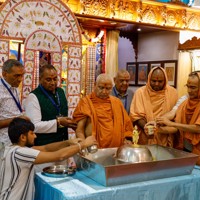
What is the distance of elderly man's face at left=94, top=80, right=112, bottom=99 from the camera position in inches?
117

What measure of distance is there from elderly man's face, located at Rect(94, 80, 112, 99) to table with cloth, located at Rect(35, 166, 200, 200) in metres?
0.94

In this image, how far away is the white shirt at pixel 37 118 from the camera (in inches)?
110

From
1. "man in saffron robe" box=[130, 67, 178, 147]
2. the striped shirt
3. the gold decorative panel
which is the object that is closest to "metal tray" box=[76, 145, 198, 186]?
the striped shirt

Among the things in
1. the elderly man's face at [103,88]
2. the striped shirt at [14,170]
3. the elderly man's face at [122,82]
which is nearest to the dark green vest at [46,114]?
the elderly man's face at [103,88]

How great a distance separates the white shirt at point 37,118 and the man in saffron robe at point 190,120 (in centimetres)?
100

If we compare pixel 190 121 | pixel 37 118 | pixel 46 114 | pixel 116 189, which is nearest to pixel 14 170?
pixel 116 189

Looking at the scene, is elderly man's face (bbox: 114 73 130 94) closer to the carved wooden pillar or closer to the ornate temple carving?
the ornate temple carving

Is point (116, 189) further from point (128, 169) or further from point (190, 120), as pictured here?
point (190, 120)

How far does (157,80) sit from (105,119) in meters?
0.83

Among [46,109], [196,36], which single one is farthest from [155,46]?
[46,109]

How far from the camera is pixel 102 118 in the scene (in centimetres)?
307

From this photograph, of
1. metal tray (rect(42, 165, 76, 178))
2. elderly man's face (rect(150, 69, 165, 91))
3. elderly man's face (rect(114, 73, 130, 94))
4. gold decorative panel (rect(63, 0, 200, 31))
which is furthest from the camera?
gold decorative panel (rect(63, 0, 200, 31))

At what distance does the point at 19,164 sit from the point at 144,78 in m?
6.30

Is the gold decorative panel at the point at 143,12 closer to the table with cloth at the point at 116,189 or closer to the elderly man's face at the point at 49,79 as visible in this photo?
the elderly man's face at the point at 49,79
